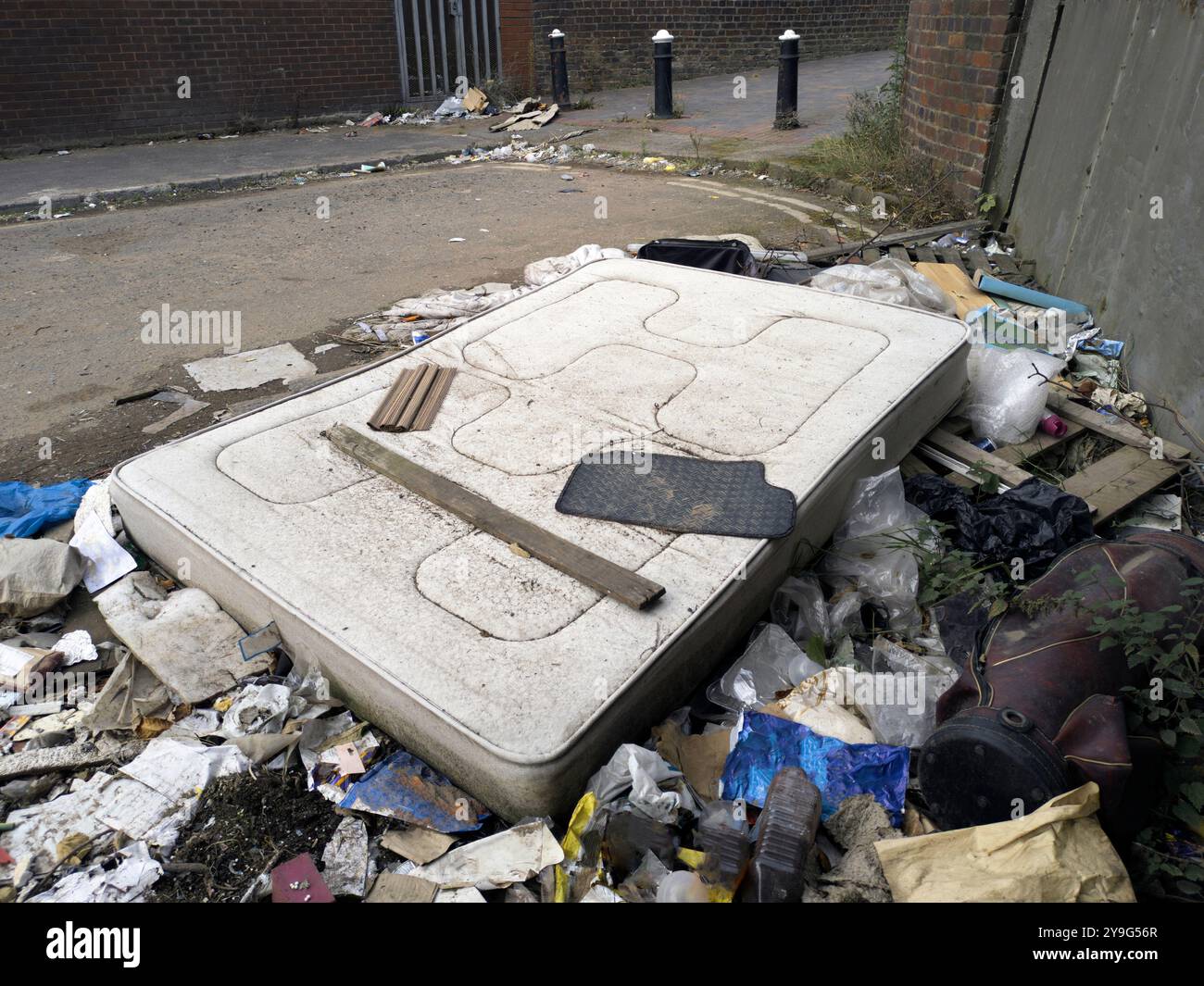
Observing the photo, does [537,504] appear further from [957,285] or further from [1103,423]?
[957,285]

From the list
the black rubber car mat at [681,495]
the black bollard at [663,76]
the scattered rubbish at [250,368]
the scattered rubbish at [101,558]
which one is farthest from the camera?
the black bollard at [663,76]

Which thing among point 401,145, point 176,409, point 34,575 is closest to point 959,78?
point 176,409

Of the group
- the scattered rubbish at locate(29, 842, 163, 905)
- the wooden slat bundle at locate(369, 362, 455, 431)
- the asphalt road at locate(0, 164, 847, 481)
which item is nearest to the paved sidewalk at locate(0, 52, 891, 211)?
the asphalt road at locate(0, 164, 847, 481)

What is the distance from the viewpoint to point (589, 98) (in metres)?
12.2

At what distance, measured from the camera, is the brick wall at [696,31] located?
12508 mm

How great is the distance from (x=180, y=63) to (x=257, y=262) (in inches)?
241

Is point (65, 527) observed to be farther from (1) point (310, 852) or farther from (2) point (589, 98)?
(2) point (589, 98)

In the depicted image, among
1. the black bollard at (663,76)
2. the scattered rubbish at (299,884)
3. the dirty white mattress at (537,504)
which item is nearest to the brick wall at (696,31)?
the black bollard at (663,76)

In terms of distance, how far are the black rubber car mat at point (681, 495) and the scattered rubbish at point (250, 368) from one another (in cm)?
230

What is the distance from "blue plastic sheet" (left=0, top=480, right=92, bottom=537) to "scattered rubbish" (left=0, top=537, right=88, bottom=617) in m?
0.25

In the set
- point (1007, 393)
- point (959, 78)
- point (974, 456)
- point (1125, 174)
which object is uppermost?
point (959, 78)

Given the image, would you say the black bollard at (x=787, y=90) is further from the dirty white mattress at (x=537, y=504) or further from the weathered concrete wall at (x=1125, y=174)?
the dirty white mattress at (x=537, y=504)

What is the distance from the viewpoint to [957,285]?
4.46 metres

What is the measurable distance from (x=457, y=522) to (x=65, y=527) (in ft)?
5.12
